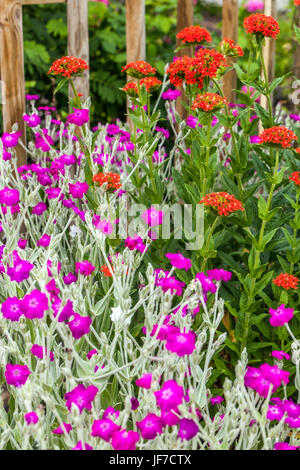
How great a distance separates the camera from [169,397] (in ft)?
4.74

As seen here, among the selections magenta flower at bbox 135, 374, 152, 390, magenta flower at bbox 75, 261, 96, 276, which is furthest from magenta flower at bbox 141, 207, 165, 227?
magenta flower at bbox 135, 374, 152, 390

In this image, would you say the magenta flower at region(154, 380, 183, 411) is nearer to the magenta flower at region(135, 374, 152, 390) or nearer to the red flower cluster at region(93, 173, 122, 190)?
the magenta flower at region(135, 374, 152, 390)

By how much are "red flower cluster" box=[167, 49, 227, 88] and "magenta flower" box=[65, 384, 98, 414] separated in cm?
111

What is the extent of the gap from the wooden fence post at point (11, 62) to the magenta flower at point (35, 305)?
1.46 m

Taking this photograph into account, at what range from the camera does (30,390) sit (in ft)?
4.69

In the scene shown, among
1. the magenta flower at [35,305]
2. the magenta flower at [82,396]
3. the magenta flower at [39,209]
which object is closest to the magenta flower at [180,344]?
the magenta flower at [82,396]

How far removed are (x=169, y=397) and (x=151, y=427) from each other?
0.08 m

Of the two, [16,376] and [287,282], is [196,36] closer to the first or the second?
[287,282]

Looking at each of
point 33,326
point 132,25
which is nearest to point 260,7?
point 132,25

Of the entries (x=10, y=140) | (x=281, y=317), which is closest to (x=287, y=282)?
(x=281, y=317)

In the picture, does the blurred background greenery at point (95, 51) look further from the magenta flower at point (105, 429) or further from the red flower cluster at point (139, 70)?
the magenta flower at point (105, 429)

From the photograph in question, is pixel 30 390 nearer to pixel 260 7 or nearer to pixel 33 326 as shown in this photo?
pixel 33 326

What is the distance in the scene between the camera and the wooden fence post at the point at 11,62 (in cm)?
280
